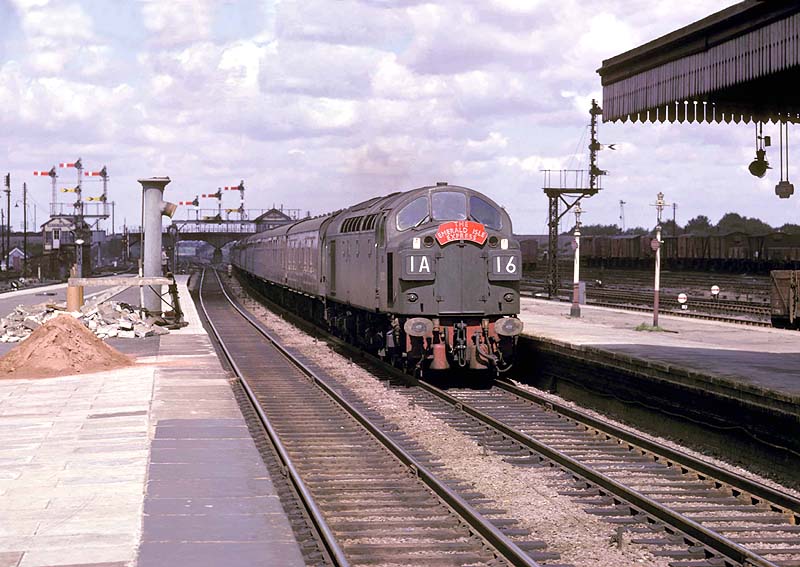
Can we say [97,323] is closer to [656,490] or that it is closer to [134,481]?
[134,481]

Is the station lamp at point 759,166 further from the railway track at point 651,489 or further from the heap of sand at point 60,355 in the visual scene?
the heap of sand at point 60,355

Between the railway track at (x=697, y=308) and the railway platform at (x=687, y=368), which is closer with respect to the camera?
the railway platform at (x=687, y=368)

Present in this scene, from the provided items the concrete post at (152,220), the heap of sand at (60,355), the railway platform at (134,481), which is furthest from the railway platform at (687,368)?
the concrete post at (152,220)

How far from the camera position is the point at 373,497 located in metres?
10.6

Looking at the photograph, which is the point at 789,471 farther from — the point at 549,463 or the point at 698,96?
the point at 698,96

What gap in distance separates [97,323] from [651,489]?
21252mm

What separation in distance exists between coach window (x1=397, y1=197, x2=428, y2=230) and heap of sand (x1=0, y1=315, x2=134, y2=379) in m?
6.98

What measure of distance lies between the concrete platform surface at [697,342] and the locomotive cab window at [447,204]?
322 centimetres

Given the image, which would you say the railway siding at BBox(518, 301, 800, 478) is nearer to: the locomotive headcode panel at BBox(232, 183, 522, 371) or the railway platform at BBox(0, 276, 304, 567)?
the locomotive headcode panel at BBox(232, 183, 522, 371)

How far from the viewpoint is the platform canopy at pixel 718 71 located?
488 inches

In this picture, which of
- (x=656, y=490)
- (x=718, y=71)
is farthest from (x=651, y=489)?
(x=718, y=71)

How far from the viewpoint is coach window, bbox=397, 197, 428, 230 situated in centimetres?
1945

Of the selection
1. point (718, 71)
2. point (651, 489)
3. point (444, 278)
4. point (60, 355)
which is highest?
point (718, 71)

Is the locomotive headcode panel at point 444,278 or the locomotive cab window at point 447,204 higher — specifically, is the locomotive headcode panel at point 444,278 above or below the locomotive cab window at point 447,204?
below
